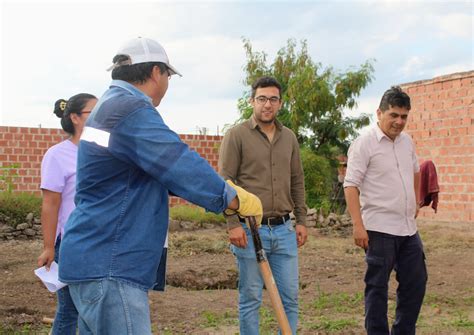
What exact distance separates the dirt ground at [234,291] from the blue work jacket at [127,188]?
3.24m

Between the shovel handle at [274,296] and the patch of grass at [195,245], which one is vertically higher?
the shovel handle at [274,296]

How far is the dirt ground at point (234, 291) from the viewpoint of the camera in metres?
6.02

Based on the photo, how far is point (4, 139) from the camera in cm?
1373

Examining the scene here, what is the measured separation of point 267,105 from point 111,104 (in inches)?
87.7

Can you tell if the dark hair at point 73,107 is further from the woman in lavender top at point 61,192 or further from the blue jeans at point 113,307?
the blue jeans at point 113,307

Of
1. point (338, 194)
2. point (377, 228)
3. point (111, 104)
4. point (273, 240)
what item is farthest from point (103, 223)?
point (338, 194)

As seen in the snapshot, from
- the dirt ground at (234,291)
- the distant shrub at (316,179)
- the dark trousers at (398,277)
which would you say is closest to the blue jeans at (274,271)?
the dark trousers at (398,277)

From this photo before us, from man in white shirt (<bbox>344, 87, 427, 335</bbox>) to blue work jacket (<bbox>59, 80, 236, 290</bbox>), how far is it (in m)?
2.40

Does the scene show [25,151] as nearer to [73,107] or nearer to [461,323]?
[461,323]

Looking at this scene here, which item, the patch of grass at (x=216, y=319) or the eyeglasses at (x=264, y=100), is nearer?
the eyeglasses at (x=264, y=100)

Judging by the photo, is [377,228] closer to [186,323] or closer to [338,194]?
[186,323]

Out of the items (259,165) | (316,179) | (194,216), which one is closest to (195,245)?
(194,216)

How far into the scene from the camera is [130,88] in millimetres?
2689

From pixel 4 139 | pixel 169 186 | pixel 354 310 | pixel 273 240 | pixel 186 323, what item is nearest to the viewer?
pixel 169 186
